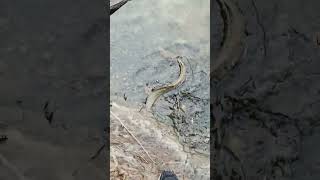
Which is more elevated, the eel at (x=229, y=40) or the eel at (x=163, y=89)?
the eel at (x=229, y=40)

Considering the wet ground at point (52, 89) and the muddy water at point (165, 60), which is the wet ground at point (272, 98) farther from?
the wet ground at point (52, 89)

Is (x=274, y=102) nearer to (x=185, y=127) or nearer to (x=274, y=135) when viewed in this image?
(x=274, y=135)

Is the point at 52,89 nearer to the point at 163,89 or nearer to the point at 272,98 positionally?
the point at 163,89

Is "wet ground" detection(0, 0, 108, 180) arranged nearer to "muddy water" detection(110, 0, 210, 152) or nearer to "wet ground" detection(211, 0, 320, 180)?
"muddy water" detection(110, 0, 210, 152)

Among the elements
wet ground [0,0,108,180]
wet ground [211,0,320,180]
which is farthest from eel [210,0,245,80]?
wet ground [0,0,108,180]

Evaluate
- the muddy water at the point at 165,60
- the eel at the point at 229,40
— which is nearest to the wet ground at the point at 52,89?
the muddy water at the point at 165,60

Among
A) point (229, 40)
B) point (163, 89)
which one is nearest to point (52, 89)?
point (163, 89)
